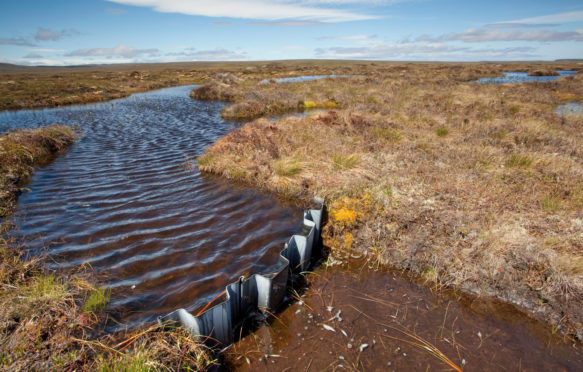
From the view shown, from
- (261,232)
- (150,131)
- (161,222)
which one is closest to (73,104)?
(150,131)

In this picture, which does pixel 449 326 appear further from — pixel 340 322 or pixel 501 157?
pixel 501 157

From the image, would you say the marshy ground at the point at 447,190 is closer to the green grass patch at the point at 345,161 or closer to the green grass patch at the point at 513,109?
the green grass patch at the point at 345,161

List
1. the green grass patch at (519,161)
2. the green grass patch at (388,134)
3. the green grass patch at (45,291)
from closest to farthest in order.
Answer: the green grass patch at (45,291) → the green grass patch at (519,161) → the green grass patch at (388,134)

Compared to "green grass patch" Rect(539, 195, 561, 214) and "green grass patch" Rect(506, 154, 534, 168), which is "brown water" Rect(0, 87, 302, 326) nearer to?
"green grass patch" Rect(539, 195, 561, 214)

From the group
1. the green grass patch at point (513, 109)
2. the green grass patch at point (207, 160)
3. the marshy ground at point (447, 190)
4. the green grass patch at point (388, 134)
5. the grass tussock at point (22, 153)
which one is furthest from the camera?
the green grass patch at point (513, 109)

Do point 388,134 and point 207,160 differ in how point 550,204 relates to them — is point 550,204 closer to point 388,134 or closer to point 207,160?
point 388,134

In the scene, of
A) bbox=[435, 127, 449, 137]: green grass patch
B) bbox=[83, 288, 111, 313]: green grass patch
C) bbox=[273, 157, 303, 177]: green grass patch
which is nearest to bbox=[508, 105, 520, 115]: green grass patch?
bbox=[435, 127, 449, 137]: green grass patch

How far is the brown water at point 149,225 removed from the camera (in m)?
4.41

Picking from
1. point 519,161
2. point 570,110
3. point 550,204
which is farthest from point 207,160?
point 570,110

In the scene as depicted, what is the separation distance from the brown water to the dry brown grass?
3.93ft

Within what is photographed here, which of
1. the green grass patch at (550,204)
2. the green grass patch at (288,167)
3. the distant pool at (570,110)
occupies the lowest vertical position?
the green grass patch at (550,204)

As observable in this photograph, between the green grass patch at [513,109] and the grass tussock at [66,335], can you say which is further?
the green grass patch at [513,109]

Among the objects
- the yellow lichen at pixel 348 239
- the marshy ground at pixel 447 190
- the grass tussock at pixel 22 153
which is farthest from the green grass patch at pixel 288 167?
the grass tussock at pixel 22 153

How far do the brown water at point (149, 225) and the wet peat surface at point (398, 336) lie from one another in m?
1.25
